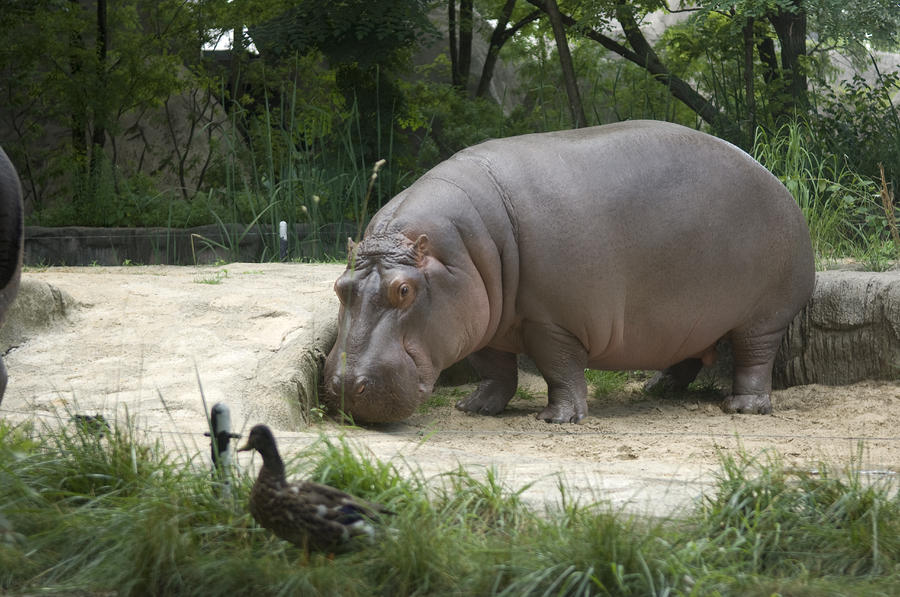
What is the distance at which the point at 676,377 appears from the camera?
6117 millimetres

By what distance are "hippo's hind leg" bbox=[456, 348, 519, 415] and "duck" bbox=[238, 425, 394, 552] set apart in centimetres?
305

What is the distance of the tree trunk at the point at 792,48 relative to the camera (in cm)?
934

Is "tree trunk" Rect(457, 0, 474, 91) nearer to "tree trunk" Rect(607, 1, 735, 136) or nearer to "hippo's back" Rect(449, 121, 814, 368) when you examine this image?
"tree trunk" Rect(607, 1, 735, 136)

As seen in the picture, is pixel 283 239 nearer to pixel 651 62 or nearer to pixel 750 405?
pixel 750 405

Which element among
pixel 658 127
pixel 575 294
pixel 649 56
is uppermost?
pixel 649 56

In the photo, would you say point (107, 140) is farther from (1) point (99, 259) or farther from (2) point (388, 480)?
(2) point (388, 480)

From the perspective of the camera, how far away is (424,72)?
1341 cm

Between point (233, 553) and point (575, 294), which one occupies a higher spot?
point (575, 294)

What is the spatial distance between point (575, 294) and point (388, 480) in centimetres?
232

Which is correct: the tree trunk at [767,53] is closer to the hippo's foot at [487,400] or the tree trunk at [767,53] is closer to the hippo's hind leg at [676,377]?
the hippo's hind leg at [676,377]

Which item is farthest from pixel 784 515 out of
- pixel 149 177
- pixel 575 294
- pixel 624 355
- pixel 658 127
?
pixel 149 177

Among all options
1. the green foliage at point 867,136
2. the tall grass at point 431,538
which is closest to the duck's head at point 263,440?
the tall grass at point 431,538

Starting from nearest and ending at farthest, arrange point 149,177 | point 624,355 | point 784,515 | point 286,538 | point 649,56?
point 286,538
point 784,515
point 624,355
point 649,56
point 149,177

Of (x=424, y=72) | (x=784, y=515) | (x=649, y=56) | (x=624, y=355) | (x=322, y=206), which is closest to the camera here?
(x=784, y=515)
